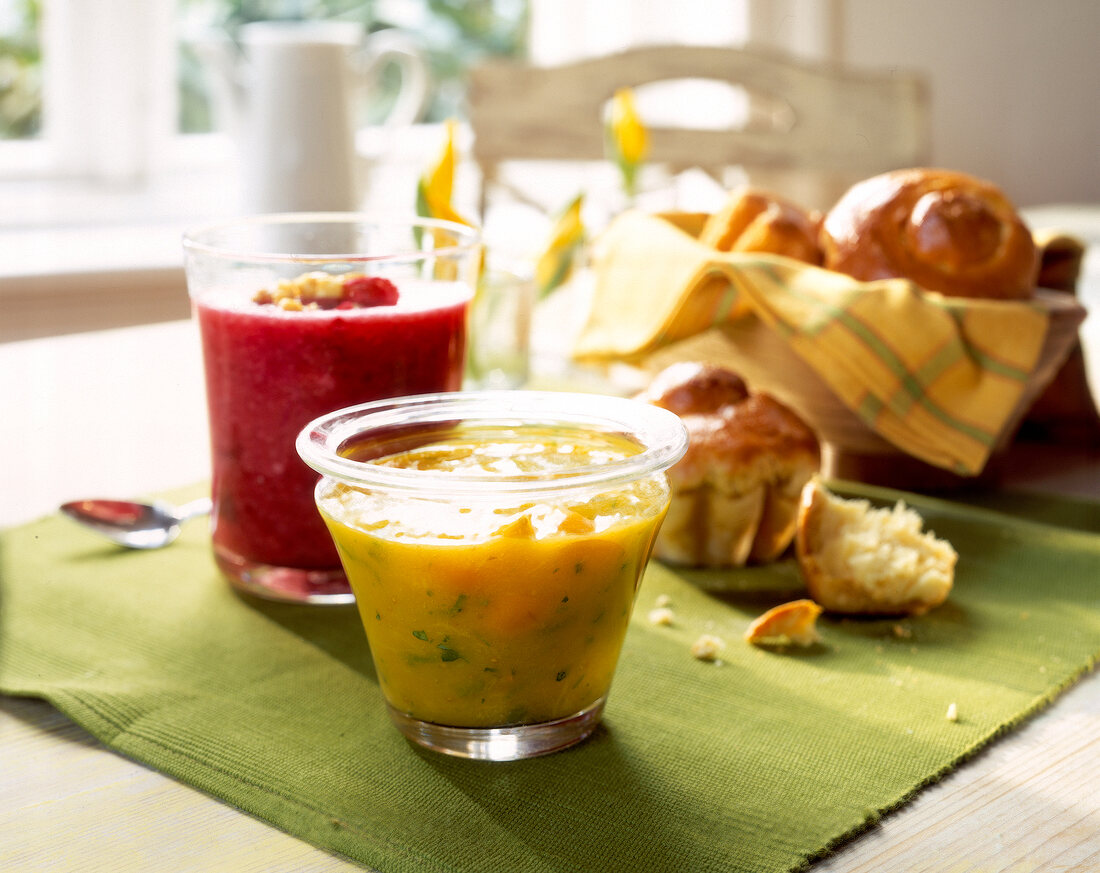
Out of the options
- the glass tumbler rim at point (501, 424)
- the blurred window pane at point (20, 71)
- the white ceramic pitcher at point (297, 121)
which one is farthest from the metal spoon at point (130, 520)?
the blurred window pane at point (20, 71)

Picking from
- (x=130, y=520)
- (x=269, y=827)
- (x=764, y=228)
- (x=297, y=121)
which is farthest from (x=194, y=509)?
(x=297, y=121)

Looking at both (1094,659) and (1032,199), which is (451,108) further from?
(1094,659)

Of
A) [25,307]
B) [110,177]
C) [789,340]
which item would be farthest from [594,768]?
[110,177]

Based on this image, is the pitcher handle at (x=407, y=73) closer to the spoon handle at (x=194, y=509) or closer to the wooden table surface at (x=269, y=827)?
the spoon handle at (x=194, y=509)

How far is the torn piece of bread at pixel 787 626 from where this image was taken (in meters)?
0.92

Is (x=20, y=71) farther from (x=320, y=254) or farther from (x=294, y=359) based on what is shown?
(x=294, y=359)

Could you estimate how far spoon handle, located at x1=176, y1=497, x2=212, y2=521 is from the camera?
3.77 feet

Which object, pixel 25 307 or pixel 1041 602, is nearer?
pixel 1041 602

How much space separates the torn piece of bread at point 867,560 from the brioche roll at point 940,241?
1.18 ft

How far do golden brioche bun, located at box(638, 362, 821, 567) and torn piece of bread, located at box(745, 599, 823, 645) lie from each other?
164 mm

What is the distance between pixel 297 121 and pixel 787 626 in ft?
3.79

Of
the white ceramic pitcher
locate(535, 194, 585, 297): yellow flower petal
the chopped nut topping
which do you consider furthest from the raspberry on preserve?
the white ceramic pitcher

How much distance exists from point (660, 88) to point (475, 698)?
11.7 feet

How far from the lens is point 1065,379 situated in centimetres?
144
